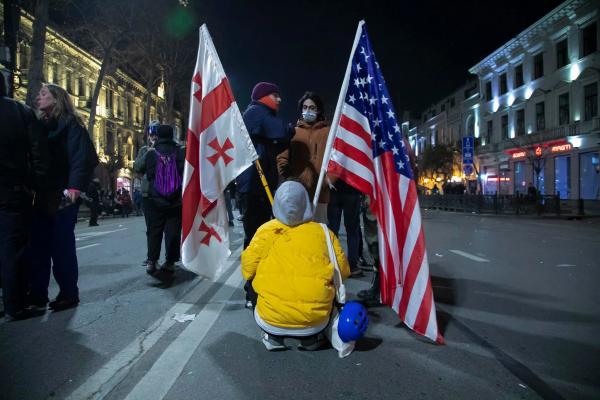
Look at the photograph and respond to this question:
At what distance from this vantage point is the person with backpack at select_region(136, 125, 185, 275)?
19.5 ft

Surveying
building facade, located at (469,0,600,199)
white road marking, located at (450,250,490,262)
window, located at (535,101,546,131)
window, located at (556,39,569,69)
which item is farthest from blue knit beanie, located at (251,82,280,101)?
window, located at (535,101,546,131)

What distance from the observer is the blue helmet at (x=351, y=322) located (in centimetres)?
321

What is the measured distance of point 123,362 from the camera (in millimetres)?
3191

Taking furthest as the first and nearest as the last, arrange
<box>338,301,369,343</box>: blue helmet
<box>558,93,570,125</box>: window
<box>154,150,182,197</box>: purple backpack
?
<box>558,93,570,125</box>: window → <box>154,150,182,197</box>: purple backpack → <box>338,301,369,343</box>: blue helmet

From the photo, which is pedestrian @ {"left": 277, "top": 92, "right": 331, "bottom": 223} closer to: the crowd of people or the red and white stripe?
the crowd of people

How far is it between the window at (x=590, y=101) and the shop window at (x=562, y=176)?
306cm

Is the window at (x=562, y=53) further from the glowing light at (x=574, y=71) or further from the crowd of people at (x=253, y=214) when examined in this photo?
the crowd of people at (x=253, y=214)

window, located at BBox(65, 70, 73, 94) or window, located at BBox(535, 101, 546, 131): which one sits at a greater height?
window, located at BBox(65, 70, 73, 94)

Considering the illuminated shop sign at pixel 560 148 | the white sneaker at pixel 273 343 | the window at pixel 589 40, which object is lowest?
the white sneaker at pixel 273 343

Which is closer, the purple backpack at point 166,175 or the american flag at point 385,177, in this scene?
the american flag at point 385,177

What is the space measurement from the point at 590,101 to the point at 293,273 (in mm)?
33308

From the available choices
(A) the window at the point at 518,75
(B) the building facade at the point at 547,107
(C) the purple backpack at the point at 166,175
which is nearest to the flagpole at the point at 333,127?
(C) the purple backpack at the point at 166,175

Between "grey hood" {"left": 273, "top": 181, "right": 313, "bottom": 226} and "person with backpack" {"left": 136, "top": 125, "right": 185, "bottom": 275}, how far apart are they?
113 inches

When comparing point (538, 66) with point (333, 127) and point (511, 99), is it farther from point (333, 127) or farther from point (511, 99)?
point (333, 127)
